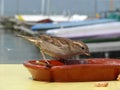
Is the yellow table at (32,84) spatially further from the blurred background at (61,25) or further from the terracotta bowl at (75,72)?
the blurred background at (61,25)

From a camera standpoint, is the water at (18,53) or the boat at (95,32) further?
the boat at (95,32)

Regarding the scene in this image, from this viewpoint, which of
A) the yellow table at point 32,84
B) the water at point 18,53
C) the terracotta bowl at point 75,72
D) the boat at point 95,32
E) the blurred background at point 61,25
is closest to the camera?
the yellow table at point 32,84

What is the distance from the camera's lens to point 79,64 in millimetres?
3066

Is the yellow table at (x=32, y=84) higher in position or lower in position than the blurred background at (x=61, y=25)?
higher

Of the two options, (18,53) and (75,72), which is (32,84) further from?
(18,53)

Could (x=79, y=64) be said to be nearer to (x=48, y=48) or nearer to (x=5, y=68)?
(x=48, y=48)

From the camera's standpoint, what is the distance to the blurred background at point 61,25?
7734 mm

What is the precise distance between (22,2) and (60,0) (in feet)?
10.9

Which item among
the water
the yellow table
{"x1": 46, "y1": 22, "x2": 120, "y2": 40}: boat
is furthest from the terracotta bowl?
{"x1": 46, "y1": 22, "x2": 120, "y2": 40}: boat

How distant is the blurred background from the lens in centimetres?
773

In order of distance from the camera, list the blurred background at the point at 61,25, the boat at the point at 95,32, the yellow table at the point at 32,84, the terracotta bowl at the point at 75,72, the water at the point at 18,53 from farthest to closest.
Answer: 1. the boat at the point at 95,32
2. the blurred background at the point at 61,25
3. the water at the point at 18,53
4. the terracotta bowl at the point at 75,72
5. the yellow table at the point at 32,84

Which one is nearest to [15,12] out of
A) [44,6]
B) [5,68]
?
[44,6]

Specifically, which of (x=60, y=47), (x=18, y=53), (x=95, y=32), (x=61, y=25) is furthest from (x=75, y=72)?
(x=61, y=25)

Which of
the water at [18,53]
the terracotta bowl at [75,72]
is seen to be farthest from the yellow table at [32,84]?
the water at [18,53]
